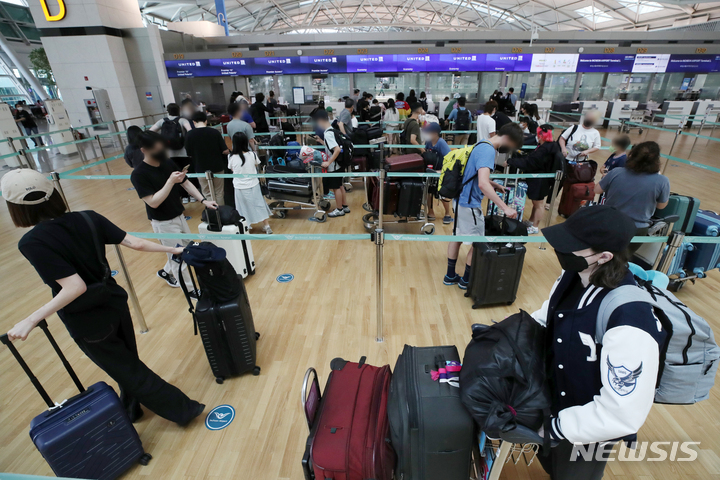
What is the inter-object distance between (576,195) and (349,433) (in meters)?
5.35

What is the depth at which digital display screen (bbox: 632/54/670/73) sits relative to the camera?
13531 mm

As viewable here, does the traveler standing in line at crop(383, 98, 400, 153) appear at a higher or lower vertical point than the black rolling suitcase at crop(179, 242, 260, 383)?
higher

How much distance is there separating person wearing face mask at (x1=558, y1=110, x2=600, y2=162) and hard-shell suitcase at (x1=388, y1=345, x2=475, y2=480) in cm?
494

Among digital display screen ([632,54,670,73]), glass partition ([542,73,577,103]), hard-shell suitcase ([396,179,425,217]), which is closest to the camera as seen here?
hard-shell suitcase ([396,179,425,217])

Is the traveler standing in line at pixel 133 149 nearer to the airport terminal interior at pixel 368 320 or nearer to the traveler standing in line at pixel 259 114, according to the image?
the airport terminal interior at pixel 368 320

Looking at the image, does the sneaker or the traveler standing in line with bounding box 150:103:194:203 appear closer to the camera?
the sneaker

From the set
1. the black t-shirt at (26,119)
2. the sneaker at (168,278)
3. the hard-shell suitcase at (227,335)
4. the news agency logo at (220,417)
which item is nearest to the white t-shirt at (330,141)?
the sneaker at (168,278)

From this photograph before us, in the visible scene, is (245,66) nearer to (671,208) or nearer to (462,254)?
(462,254)

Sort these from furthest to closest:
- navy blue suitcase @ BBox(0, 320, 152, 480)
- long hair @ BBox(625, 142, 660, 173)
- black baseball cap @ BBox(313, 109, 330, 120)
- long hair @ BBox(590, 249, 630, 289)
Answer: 1. black baseball cap @ BBox(313, 109, 330, 120)
2. long hair @ BBox(625, 142, 660, 173)
3. navy blue suitcase @ BBox(0, 320, 152, 480)
4. long hair @ BBox(590, 249, 630, 289)

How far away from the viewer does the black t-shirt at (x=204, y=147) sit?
5027 millimetres

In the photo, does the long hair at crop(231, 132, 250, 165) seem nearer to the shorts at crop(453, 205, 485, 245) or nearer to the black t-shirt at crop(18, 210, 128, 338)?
the black t-shirt at crop(18, 210, 128, 338)

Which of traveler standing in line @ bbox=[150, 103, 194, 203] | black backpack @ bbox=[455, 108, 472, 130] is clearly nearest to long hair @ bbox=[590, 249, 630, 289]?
traveler standing in line @ bbox=[150, 103, 194, 203]

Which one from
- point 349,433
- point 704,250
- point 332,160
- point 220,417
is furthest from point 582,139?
point 220,417

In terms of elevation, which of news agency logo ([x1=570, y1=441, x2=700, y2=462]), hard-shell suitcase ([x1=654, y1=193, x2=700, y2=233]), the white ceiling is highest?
the white ceiling
